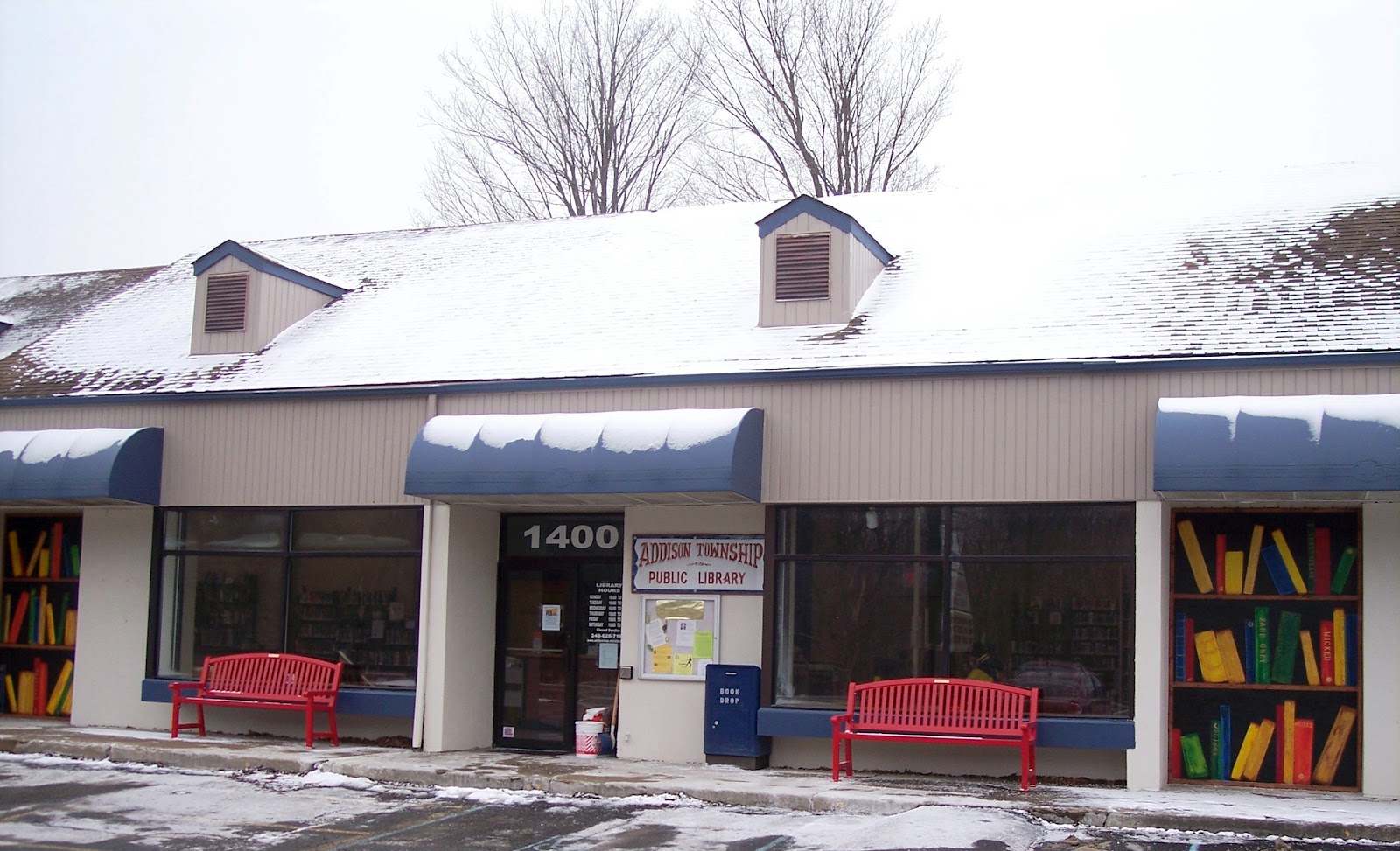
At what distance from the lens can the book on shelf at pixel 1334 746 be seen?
12906 millimetres

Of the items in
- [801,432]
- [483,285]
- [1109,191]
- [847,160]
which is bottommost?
[801,432]

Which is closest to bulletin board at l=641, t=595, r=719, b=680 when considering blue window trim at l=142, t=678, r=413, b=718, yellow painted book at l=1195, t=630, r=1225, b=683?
blue window trim at l=142, t=678, r=413, b=718

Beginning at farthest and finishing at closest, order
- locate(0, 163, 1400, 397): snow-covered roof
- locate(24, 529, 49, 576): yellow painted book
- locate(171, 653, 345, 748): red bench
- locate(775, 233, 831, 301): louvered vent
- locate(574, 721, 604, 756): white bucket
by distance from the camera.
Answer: locate(24, 529, 49, 576): yellow painted book, locate(171, 653, 345, 748): red bench, locate(775, 233, 831, 301): louvered vent, locate(574, 721, 604, 756): white bucket, locate(0, 163, 1400, 397): snow-covered roof

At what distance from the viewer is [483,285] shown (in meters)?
18.5

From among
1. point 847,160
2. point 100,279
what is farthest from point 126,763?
point 847,160

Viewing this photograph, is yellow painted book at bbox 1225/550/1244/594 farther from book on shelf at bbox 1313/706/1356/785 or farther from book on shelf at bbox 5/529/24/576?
book on shelf at bbox 5/529/24/576

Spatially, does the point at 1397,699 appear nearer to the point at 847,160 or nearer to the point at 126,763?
the point at 126,763

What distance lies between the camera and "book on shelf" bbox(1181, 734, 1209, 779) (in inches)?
522

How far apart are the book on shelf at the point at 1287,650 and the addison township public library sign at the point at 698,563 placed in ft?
15.5

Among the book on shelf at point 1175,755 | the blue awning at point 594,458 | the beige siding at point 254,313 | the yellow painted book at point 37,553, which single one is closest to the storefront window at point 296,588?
the blue awning at point 594,458

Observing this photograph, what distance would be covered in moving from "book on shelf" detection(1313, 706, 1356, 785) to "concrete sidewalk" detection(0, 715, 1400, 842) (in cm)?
31

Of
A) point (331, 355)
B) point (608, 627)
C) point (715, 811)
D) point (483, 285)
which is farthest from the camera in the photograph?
point (483, 285)

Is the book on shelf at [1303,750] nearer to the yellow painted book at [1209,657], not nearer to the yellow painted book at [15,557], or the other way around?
the yellow painted book at [1209,657]

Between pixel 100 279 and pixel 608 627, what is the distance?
12.6 metres
